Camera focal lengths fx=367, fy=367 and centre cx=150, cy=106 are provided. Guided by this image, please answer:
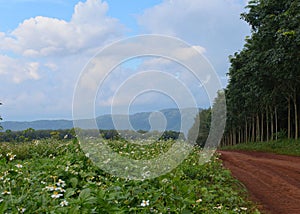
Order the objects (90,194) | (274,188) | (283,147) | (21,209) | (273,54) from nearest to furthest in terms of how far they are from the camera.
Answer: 1. (21,209)
2. (90,194)
3. (274,188)
4. (273,54)
5. (283,147)

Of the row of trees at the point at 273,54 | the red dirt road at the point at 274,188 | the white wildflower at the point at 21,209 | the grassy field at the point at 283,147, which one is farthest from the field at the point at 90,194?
the grassy field at the point at 283,147

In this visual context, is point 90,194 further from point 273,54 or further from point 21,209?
point 273,54

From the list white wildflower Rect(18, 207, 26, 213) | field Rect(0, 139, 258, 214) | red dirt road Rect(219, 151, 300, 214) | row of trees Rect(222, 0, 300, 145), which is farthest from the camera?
row of trees Rect(222, 0, 300, 145)

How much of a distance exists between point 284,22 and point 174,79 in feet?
38.0

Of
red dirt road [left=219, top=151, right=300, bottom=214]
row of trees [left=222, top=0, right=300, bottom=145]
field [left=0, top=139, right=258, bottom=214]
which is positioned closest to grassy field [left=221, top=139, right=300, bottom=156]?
row of trees [left=222, top=0, right=300, bottom=145]

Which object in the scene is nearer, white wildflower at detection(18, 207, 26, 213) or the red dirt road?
white wildflower at detection(18, 207, 26, 213)

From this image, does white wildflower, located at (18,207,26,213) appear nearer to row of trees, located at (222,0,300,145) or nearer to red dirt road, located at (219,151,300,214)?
red dirt road, located at (219,151,300,214)

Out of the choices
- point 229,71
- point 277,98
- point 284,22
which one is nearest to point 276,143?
point 277,98

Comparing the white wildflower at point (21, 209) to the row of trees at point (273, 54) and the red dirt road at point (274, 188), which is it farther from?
the row of trees at point (273, 54)

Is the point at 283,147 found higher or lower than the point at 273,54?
lower

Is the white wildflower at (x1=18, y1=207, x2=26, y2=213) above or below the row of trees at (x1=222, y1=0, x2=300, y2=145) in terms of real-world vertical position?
below

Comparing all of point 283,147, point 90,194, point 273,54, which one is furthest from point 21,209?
point 283,147

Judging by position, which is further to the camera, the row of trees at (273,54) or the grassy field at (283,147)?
the grassy field at (283,147)

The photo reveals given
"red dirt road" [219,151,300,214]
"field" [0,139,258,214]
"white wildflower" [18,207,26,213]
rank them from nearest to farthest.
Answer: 1. "white wildflower" [18,207,26,213]
2. "field" [0,139,258,214]
3. "red dirt road" [219,151,300,214]
